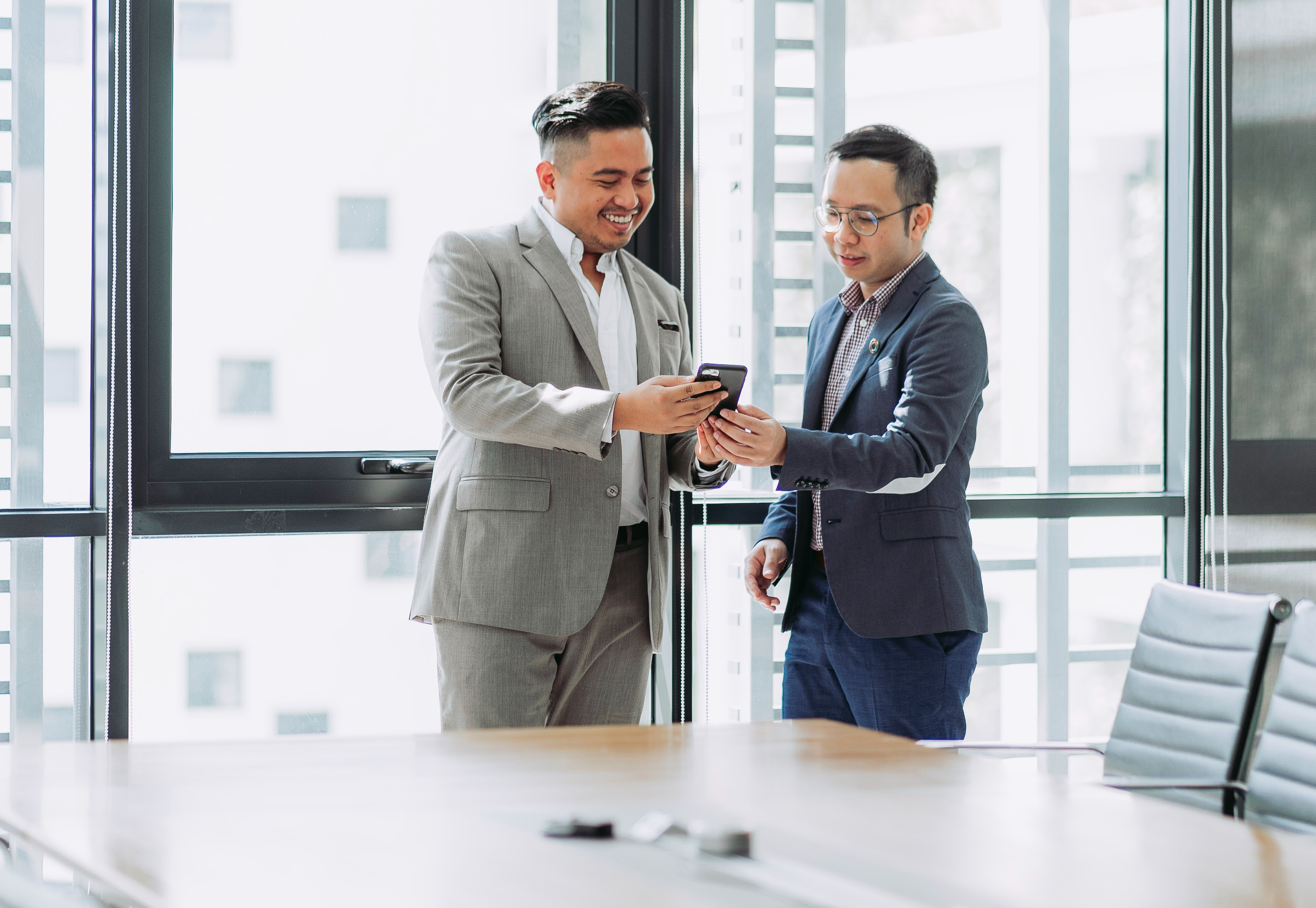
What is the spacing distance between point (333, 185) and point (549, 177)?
81cm

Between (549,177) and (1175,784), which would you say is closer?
(1175,784)

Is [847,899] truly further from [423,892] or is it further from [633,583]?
[633,583]

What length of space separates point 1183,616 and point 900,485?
635mm

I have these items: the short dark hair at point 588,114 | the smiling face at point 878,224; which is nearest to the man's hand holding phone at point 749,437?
the smiling face at point 878,224

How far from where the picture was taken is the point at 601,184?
9.27ft

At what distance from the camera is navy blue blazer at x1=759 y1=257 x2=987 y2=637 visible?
8.91ft

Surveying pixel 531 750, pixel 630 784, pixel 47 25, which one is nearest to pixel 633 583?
pixel 531 750

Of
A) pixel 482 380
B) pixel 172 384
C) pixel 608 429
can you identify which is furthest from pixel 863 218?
pixel 172 384

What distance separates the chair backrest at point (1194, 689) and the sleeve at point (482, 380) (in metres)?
1.17

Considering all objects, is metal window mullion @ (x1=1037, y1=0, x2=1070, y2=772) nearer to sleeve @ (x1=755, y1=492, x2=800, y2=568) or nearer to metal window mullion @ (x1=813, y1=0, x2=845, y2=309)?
metal window mullion @ (x1=813, y1=0, x2=845, y2=309)

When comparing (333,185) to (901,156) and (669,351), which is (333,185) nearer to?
(669,351)

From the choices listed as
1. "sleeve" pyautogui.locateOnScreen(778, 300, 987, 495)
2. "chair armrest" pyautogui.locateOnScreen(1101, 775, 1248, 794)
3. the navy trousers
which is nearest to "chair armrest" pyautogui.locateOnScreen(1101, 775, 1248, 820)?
"chair armrest" pyautogui.locateOnScreen(1101, 775, 1248, 794)

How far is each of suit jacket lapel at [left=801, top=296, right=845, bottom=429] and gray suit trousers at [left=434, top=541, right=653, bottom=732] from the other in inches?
20.0

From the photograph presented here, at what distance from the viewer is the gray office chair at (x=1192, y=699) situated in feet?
7.52
